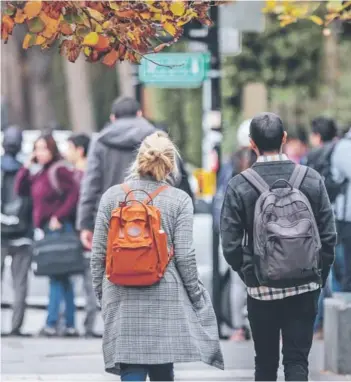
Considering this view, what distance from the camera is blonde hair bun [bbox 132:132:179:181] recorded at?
689 centimetres

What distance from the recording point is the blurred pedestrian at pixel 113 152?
10062mm

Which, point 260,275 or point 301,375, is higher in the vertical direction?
point 260,275

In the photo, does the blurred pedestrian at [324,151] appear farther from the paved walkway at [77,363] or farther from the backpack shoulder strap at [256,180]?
the backpack shoulder strap at [256,180]

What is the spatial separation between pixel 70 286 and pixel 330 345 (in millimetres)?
3171

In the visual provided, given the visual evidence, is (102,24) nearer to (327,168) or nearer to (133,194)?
(133,194)

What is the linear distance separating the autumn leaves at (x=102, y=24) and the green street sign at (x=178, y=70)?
4001 mm

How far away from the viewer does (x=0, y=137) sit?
13.2m

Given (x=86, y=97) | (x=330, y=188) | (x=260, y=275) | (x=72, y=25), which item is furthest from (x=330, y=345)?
(x=86, y=97)

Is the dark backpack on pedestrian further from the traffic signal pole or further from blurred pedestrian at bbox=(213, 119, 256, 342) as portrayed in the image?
the traffic signal pole

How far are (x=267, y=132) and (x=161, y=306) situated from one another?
1.06 metres

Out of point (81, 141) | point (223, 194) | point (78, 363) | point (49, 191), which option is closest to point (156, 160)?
point (78, 363)

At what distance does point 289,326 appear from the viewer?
700 cm

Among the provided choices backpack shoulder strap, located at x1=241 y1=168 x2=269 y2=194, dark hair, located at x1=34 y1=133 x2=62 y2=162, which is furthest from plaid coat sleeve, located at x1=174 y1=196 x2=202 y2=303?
dark hair, located at x1=34 y1=133 x2=62 y2=162

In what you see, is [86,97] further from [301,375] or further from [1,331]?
[301,375]
